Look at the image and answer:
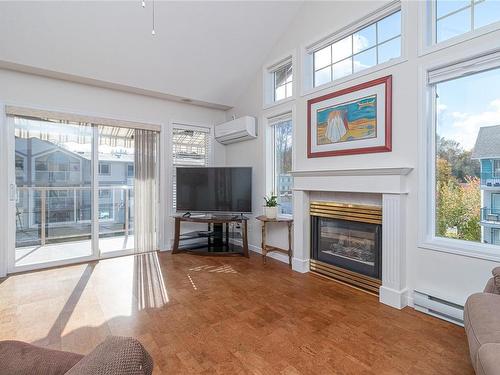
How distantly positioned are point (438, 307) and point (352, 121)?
1890 mm

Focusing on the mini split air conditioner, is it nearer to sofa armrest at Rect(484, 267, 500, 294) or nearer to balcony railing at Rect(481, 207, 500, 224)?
balcony railing at Rect(481, 207, 500, 224)

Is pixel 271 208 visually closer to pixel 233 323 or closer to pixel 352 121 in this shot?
pixel 352 121

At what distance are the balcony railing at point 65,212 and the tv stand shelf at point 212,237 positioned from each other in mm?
959

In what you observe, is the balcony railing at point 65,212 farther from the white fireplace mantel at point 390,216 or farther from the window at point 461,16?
the window at point 461,16

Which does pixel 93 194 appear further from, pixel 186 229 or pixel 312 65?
pixel 312 65

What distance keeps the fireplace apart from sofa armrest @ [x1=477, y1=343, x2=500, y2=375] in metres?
1.63

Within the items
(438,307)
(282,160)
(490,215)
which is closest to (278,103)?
(282,160)

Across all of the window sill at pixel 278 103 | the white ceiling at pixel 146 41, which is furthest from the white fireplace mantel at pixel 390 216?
the white ceiling at pixel 146 41

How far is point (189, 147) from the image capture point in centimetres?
485

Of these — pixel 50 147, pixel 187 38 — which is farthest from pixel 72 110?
pixel 187 38

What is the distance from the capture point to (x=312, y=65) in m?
3.60

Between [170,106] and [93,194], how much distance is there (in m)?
1.81

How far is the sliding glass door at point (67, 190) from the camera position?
3.54 meters

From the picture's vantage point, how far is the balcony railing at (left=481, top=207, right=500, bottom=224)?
7.17ft
